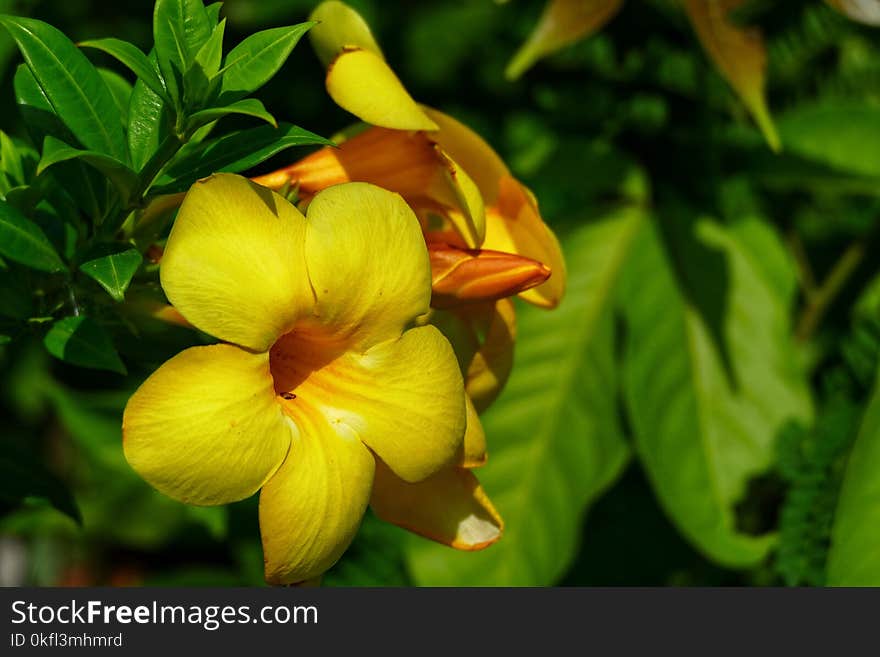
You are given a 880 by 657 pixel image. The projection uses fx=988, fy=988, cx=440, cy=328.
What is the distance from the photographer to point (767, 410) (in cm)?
163

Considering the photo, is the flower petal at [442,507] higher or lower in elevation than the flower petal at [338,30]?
lower

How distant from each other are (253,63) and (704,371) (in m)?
1.01

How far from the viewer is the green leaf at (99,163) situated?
791 mm

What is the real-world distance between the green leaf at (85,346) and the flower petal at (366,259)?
0.19 meters

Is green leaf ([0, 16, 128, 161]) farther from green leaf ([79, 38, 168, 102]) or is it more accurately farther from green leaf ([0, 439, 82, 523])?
green leaf ([0, 439, 82, 523])

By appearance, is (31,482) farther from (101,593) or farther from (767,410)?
(767,410)

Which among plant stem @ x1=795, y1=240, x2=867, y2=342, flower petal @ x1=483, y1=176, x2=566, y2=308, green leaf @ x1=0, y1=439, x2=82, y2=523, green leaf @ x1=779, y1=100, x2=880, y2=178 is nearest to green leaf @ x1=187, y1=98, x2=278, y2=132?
flower petal @ x1=483, y1=176, x2=566, y2=308

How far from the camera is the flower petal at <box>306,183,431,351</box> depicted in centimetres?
83

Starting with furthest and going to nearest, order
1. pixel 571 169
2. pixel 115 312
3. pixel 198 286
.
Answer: pixel 571 169 → pixel 115 312 → pixel 198 286

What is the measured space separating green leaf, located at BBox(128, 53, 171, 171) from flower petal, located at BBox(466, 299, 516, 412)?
13.6 inches

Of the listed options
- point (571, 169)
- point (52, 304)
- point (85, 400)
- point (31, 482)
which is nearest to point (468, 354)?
point (52, 304)

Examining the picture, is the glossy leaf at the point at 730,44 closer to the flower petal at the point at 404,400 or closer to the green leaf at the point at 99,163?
the flower petal at the point at 404,400

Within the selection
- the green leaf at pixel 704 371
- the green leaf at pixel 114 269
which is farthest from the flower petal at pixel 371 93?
the green leaf at pixel 704 371

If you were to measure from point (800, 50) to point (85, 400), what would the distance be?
4.66ft
